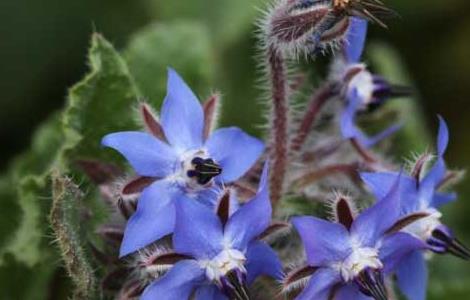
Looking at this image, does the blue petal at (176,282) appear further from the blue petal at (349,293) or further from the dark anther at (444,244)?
the dark anther at (444,244)

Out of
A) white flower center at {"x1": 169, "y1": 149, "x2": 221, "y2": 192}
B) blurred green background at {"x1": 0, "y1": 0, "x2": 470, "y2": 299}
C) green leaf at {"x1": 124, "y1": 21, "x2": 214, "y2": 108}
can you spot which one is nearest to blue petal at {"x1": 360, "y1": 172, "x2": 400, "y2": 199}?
white flower center at {"x1": 169, "y1": 149, "x2": 221, "y2": 192}

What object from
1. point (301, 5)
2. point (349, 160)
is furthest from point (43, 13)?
point (301, 5)

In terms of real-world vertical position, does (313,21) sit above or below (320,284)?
above

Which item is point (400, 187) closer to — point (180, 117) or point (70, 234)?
point (180, 117)

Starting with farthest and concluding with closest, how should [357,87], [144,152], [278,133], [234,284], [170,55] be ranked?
[170,55] → [357,87] → [278,133] → [144,152] → [234,284]

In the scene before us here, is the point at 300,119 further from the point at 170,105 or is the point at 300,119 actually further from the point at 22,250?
the point at 22,250

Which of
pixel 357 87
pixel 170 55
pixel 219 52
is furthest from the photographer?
pixel 219 52

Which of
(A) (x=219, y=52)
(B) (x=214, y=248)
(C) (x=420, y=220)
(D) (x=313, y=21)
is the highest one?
(D) (x=313, y=21)

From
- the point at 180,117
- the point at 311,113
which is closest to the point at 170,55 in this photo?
the point at 311,113
